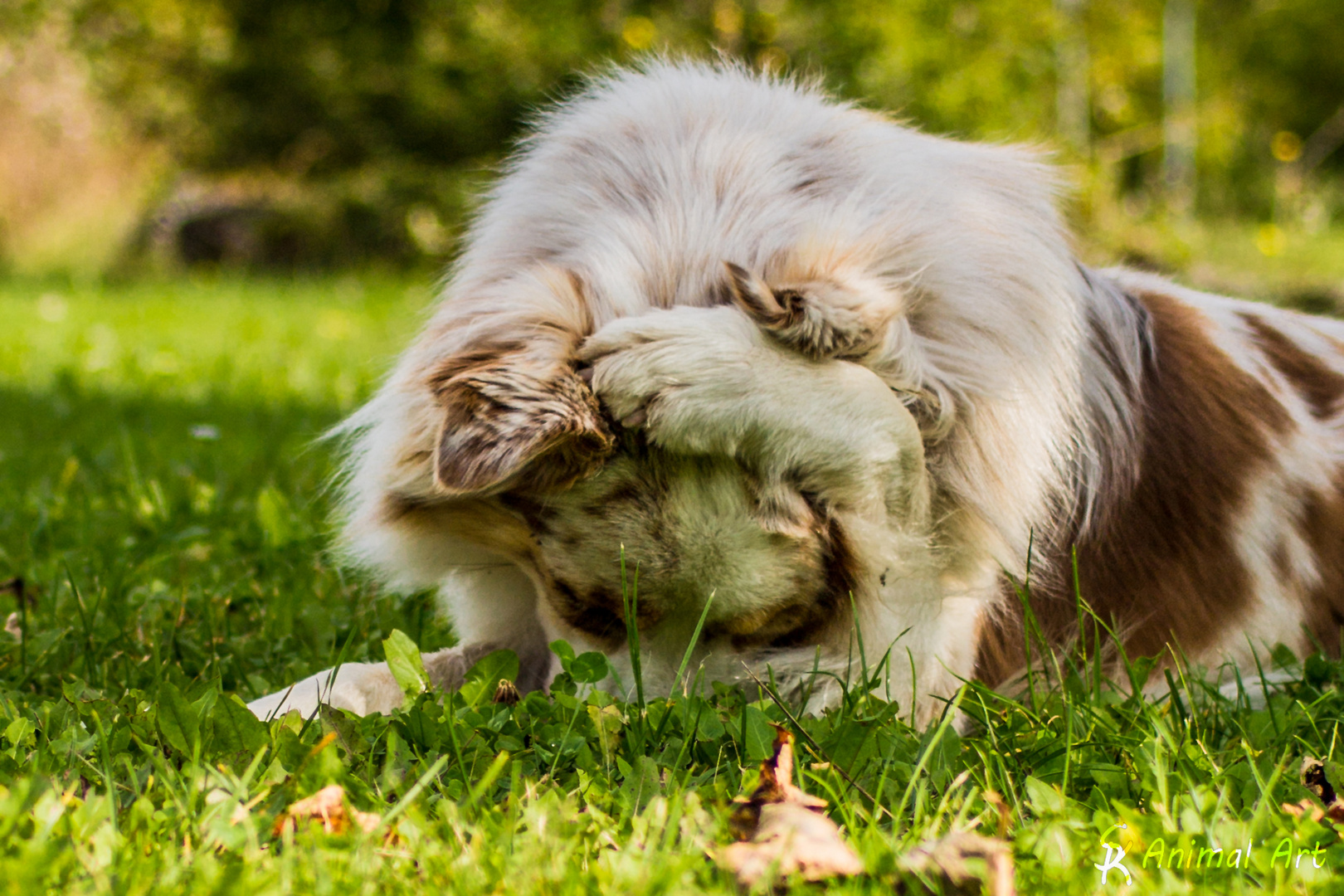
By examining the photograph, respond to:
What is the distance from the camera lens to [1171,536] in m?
2.47

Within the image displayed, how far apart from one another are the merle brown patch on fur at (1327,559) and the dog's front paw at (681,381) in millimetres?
1515

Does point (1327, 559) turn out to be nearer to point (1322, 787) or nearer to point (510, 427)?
point (1322, 787)

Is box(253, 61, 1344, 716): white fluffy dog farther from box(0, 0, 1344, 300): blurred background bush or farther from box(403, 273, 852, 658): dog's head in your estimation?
box(0, 0, 1344, 300): blurred background bush

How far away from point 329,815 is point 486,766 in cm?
27

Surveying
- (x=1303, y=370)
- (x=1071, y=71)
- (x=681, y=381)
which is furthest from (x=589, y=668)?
(x=1071, y=71)

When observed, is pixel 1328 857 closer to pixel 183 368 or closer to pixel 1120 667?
pixel 1120 667

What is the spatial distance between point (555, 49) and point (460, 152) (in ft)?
5.26

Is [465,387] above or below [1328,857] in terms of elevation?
above

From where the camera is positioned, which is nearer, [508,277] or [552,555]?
[552,555]

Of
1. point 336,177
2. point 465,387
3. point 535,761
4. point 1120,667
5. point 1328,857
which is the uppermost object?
point 465,387

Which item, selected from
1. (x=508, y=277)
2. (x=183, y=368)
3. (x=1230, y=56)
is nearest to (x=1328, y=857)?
(x=508, y=277)

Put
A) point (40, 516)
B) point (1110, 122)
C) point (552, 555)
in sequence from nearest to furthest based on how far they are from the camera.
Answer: point (552, 555), point (40, 516), point (1110, 122)

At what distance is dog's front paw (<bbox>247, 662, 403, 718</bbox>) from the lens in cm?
204

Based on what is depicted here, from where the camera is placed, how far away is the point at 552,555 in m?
2.03
